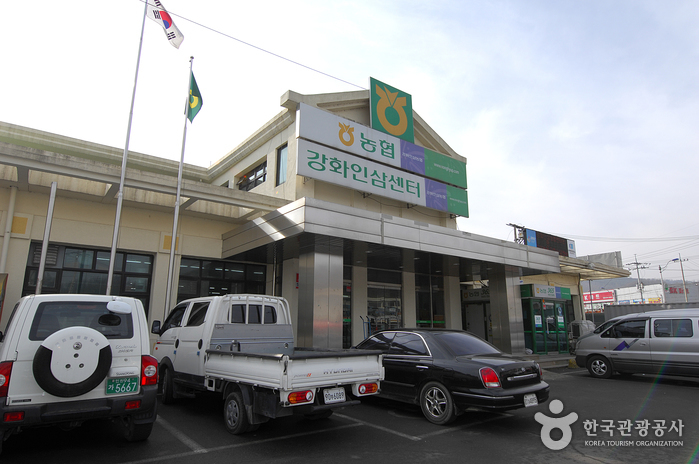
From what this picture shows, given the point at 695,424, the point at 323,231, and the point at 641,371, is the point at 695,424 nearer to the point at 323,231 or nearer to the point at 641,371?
the point at 641,371

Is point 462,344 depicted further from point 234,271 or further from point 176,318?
point 234,271

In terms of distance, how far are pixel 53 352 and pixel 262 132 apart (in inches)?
462

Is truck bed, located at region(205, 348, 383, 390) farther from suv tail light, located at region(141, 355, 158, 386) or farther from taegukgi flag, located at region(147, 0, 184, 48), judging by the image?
taegukgi flag, located at region(147, 0, 184, 48)

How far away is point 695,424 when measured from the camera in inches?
265

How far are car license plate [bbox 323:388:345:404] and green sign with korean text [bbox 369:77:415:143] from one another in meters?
10.9

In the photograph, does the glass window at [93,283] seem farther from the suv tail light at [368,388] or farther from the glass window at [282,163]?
the suv tail light at [368,388]

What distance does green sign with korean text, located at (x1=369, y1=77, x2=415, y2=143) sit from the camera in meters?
15.1

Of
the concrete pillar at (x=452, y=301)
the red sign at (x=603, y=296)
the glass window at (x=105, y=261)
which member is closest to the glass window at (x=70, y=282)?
the glass window at (x=105, y=261)

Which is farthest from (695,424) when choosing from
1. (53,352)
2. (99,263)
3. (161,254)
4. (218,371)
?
(99,263)

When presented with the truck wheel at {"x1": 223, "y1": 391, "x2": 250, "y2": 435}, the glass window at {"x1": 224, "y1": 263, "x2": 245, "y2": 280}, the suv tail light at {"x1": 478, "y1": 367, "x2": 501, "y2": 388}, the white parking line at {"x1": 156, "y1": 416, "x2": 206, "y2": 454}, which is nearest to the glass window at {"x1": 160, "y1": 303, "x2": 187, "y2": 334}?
the white parking line at {"x1": 156, "y1": 416, "x2": 206, "y2": 454}

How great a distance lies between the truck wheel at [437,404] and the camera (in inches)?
258

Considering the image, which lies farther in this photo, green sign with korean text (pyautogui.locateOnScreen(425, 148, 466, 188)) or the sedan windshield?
green sign with korean text (pyautogui.locateOnScreen(425, 148, 466, 188))

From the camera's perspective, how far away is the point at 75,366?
4617 millimetres

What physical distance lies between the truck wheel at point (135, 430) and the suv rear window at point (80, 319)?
1.10m
